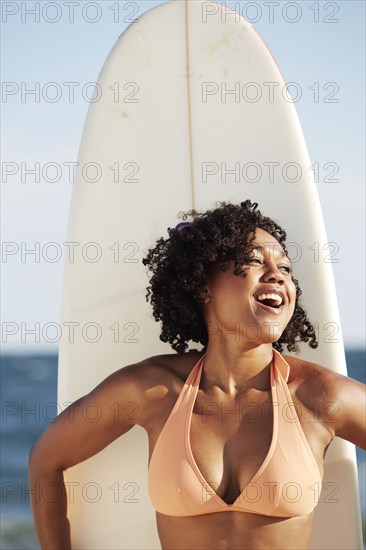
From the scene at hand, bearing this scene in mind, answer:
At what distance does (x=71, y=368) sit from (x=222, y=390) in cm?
67

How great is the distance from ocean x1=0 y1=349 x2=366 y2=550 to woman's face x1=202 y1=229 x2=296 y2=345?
12.3ft

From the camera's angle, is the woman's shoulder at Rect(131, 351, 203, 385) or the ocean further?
the ocean

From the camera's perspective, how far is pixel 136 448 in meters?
2.72

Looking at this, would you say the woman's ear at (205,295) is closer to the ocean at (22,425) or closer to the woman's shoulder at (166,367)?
the woman's shoulder at (166,367)

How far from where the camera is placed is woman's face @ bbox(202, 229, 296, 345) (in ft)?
7.34

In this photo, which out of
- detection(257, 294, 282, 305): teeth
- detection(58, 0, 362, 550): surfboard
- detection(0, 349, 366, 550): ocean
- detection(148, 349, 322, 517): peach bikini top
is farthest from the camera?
detection(0, 349, 366, 550): ocean

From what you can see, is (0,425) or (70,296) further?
(0,425)

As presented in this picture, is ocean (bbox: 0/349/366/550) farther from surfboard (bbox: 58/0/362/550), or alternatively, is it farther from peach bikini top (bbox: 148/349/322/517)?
peach bikini top (bbox: 148/349/322/517)

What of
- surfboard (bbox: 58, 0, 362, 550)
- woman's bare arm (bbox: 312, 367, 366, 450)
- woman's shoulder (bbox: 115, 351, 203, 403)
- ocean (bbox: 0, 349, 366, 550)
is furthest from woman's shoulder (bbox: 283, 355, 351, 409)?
ocean (bbox: 0, 349, 366, 550)

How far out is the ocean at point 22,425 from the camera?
5.88 m

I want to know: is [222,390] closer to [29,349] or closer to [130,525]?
[130,525]

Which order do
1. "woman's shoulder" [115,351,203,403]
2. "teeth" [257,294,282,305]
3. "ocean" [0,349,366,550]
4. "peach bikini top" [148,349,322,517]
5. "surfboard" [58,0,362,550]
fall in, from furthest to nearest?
"ocean" [0,349,366,550], "surfboard" [58,0,362,550], "woman's shoulder" [115,351,203,403], "teeth" [257,294,282,305], "peach bikini top" [148,349,322,517]

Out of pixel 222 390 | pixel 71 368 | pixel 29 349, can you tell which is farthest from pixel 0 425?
pixel 29 349

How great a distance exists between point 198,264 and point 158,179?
2.06 ft
